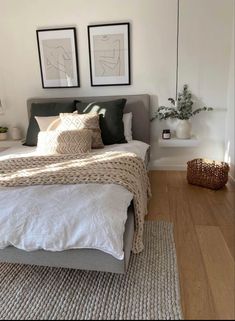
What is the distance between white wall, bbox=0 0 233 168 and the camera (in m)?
2.83

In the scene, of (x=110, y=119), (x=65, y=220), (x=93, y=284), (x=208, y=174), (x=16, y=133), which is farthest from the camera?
(x=16, y=133)

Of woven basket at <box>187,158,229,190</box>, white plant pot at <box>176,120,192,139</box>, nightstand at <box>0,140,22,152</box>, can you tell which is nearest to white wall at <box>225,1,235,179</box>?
woven basket at <box>187,158,229,190</box>

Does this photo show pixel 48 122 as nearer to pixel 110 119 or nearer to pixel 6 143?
pixel 110 119

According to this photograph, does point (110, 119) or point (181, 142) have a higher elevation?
point (110, 119)

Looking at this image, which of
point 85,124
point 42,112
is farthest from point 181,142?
point 42,112

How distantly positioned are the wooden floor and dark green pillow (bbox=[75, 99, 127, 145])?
66cm

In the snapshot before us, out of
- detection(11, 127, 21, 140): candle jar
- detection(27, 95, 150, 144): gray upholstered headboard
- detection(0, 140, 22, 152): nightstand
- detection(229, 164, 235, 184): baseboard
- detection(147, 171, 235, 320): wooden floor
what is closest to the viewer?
detection(147, 171, 235, 320): wooden floor

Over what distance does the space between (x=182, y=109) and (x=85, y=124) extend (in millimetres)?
1147

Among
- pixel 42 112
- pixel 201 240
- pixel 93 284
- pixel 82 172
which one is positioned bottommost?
pixel 93 284

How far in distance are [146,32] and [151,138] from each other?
1.24m

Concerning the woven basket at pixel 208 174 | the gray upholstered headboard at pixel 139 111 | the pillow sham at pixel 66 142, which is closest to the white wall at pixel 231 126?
the woven basket at pixel 208 174

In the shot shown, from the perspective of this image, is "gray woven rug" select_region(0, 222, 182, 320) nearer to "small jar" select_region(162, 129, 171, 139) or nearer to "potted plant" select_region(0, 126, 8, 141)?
"small jar" select_region(162, 129, 171, 139)

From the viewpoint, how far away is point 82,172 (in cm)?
175

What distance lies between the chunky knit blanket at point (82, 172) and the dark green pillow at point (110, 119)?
0.58 m
